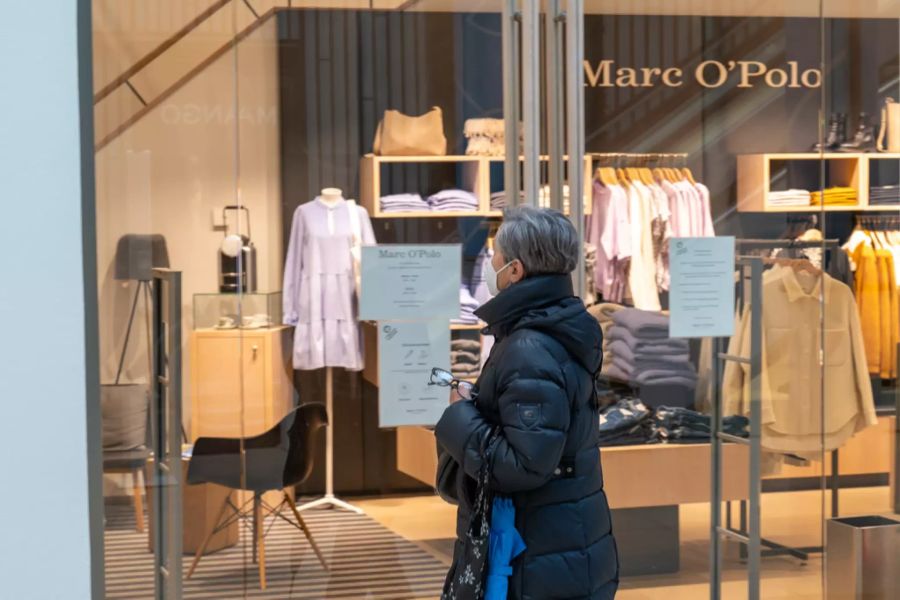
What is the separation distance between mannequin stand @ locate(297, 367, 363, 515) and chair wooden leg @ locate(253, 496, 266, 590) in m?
0.12

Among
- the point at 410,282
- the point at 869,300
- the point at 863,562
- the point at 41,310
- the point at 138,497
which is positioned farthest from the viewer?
the point at 869,300

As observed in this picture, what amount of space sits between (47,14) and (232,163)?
0.82 m

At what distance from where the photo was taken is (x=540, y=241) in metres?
3.05

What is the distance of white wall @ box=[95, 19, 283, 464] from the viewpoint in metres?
3.83

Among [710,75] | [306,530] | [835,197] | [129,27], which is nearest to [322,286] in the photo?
[306,530]

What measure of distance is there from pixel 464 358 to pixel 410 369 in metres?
0.18

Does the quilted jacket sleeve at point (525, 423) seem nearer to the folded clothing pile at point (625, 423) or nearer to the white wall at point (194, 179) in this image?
the white wall at point (194, 179)

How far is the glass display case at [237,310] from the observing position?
394 cm

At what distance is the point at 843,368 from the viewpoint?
468 centimetres

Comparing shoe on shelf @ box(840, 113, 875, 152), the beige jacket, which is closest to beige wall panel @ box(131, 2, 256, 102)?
the beige jacket

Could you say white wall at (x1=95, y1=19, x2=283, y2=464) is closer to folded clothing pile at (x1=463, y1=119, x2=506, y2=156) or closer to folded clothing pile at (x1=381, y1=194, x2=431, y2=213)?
folded clothing pile at (x1=381, y1=194, x2=431, y2=213)

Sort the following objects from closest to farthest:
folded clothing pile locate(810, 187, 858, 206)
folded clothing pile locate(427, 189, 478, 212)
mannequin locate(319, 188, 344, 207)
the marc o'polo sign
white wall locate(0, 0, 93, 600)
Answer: white wall locate(0, 0, 93, 600)
mannequin locate(319, 188, 344, 207)
folded clothing pile locate(427, 189, 478, 212)
the marc o'polo sign
folded clothing pile locate(810, 187, 858, 206)

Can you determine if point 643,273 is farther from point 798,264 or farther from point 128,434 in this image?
point 128,434

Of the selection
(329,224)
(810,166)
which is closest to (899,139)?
(810,166)
